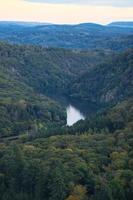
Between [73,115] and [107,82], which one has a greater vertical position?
[107,82]

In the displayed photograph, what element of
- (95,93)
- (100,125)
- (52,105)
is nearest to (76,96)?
(95,93)

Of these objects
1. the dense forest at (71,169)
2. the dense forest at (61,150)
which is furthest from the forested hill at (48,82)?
the dense forest at (71,169)

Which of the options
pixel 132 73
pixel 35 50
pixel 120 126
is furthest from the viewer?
pixel 35 50

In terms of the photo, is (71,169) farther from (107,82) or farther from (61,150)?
(107,82)

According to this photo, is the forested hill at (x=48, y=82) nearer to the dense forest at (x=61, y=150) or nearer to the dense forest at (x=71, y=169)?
the dense forest at (x=61, y=150)

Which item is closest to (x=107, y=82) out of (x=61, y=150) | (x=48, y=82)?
(x=48, y=82)

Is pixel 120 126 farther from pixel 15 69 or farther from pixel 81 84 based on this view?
pixel 15 69

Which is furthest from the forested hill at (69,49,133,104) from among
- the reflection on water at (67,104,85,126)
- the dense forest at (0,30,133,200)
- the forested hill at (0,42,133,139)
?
the reflection on water at (67,104,85,126)

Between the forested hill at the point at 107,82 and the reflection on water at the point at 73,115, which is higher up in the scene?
the forested hill at the point at 107,82
